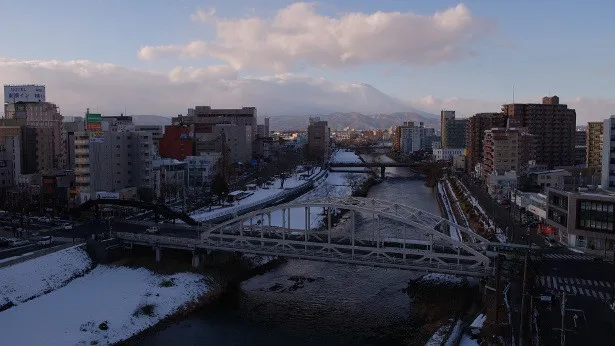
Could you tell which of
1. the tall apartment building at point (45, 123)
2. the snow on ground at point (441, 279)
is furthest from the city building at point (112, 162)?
the snow on ground at point (441, 279)

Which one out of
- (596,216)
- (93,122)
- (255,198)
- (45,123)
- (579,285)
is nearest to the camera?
(579,285)

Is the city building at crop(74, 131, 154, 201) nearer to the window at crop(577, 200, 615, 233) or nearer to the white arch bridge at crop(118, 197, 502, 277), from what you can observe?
the white arch bridge at crop(118, 197, 502, 277)

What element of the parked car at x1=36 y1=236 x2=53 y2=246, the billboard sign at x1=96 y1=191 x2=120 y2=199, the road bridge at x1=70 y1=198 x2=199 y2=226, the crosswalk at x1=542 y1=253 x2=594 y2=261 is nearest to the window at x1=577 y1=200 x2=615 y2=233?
the crosswalk at x1=542 y1=253 x2=594 y2=261

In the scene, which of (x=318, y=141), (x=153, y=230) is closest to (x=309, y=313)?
(x=153, y=230)

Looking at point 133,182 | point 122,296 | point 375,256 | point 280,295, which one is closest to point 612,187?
point 375,256

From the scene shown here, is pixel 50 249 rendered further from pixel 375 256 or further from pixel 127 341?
pixel 375 256

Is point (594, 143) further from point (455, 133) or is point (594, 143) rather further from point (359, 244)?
point (359, 244)
